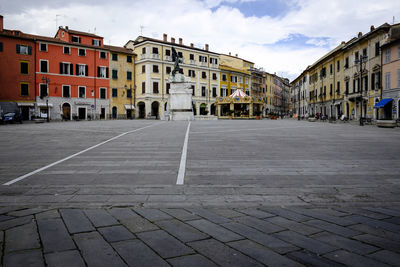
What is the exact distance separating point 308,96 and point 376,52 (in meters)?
32.8

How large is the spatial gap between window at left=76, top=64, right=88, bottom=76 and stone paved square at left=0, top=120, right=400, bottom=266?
153 feet

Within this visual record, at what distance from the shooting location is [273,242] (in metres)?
2.86

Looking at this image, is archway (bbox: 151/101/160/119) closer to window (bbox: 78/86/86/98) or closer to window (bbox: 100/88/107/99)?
window (bbox: 100/88/107/99)

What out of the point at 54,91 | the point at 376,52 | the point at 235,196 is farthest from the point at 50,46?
the point at 235,196

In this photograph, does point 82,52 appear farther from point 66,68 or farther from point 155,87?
point 155,87

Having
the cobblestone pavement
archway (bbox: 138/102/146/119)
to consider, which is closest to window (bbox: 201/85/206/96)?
archway (bbox: 138/102/146/119)

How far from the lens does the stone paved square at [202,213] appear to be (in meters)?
2.62

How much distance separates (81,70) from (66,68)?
232cm

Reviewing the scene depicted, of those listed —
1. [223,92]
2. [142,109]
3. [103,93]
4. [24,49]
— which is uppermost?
[24,49]

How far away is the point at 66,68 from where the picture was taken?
48.8 meters

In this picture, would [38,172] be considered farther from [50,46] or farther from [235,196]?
[50,46]

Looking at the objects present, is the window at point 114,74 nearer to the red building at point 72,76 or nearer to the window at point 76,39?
the red building at point 72,76

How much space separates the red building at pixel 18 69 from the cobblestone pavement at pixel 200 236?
47197 millimetres

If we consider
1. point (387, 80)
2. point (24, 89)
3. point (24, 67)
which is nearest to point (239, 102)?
point (387, 80)
